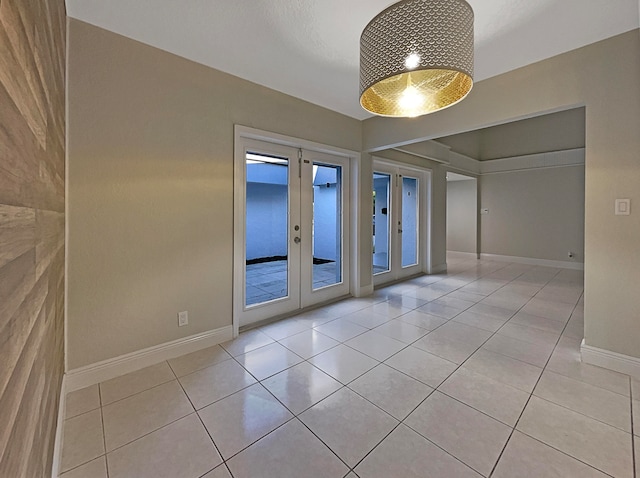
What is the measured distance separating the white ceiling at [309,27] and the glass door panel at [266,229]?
3.24 feet

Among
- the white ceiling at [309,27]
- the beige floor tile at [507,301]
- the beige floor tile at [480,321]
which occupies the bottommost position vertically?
the beige floor tile at [480,321]

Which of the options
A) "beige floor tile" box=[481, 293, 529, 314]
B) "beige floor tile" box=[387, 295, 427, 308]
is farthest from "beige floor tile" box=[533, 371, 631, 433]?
"beige floor tile" box=[387, 295, 427, 308]

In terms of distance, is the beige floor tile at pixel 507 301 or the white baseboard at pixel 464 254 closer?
the beige floor tile at pixel 507 301

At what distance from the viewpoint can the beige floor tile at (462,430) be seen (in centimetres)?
140

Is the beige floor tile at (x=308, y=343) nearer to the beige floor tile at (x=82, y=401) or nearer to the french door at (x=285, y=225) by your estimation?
the french door at (x=285, y=225)

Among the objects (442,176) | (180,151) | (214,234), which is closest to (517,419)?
(214,234)

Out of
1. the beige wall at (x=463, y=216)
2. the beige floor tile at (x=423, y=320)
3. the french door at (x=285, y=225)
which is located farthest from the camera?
the beige wall at (x=463, y=216)

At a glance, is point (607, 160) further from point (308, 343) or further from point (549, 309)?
point (308, 343)

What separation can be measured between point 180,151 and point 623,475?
11.1 ft

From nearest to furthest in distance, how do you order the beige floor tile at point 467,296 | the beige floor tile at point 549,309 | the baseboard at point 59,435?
the baseboard at point 59,435
the beige floor tile at point 549,309
the beige floor tile at point 467,296

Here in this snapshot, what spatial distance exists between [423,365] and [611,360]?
144 centimetres

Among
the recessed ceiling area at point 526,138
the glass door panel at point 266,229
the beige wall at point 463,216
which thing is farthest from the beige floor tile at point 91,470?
the beige wall at point 463,216

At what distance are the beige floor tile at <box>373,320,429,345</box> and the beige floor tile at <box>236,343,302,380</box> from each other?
101 centimetres

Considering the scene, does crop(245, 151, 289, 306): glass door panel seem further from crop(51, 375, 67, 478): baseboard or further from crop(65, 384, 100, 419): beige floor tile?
crop(51, 375, 67, 478): baseboard
